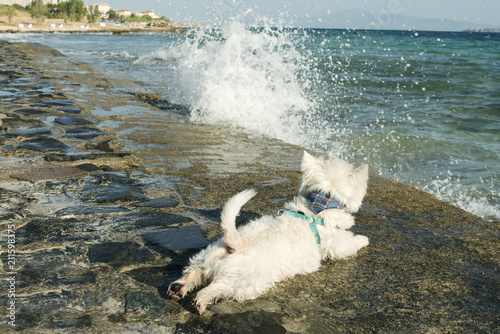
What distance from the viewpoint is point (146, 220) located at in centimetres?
380

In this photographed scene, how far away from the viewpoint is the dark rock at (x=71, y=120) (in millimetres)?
7189

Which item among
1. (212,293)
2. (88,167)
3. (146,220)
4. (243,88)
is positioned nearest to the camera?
(212,293)

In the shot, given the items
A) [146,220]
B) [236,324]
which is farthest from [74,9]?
[236,324]

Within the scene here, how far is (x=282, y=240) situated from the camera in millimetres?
2930

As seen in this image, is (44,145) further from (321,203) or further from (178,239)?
(321,203)

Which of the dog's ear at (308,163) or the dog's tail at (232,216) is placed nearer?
the dog's tail at (232,216)

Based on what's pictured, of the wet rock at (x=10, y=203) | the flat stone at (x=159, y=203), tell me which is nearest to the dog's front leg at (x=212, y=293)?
the flat stone at (x=159, y=203)

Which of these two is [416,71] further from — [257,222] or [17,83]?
[257,222]

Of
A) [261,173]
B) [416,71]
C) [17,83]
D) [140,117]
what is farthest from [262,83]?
[416,71]

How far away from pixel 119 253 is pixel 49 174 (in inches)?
82.6

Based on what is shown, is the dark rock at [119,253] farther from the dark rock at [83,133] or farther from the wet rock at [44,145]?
the dark rock at [83,133]

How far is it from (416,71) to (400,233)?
56.9ft

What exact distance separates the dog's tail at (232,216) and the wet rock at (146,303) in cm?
57

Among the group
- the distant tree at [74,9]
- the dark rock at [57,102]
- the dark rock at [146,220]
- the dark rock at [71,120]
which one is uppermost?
the distant tree at [74,9]
